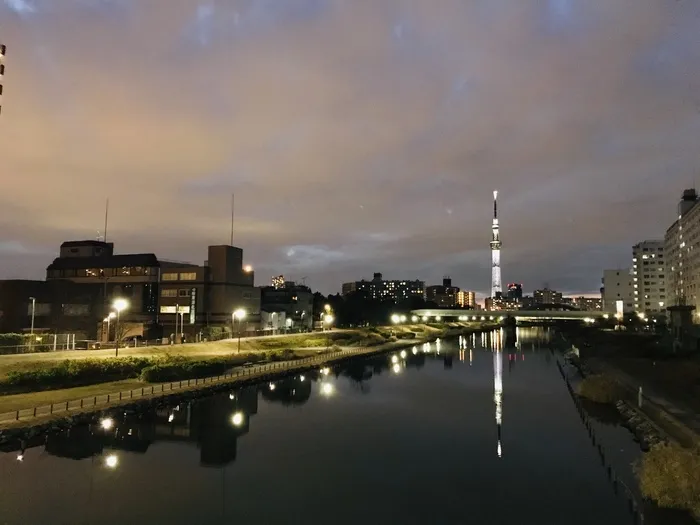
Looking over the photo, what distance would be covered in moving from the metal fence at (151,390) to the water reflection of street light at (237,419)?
6.54 meters

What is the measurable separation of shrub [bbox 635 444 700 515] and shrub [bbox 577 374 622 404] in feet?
75.1

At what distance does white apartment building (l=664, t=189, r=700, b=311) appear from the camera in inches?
4830

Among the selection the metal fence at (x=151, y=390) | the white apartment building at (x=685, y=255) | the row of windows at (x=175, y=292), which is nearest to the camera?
the metal fence at (x=151, y=390)

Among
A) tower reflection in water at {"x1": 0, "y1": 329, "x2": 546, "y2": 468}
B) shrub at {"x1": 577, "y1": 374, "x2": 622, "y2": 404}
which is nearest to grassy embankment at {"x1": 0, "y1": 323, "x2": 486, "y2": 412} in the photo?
tower reflection in water at {"x1": 0, "y1": 329, "x2": 546, "y2": 468}

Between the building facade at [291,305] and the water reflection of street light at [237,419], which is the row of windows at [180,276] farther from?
the water reflection of street light at [237,419]

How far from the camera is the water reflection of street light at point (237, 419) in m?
35.1

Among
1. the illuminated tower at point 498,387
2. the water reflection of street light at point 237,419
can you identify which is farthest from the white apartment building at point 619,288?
the water reflection of street light at point 237,419

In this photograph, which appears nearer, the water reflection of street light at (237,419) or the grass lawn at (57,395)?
the grass lawn at (57,395)

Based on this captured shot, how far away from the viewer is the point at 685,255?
133 m

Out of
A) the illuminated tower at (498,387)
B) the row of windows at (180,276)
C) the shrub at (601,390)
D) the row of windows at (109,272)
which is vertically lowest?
the illuminated tower at (498,387)

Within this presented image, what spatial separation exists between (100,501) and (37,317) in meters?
58.3

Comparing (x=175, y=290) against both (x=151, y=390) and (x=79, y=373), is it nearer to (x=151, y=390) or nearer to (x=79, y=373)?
(x=79, y=373)

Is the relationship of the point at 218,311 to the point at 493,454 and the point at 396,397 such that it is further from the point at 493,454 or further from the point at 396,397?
the point at 493,454

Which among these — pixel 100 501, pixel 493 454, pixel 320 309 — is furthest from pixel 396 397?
pixel 320 309
